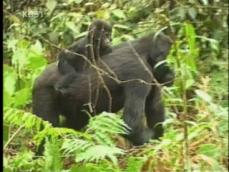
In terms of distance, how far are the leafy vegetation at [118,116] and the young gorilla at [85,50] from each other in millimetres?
308

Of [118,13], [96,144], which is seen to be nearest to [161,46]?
[118,13]

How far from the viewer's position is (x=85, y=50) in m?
4.96

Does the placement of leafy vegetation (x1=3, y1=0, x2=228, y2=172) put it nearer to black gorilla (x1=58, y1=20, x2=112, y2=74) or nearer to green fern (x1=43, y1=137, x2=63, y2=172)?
green fern (x1=43, y1=137, x2=63, y2=172)

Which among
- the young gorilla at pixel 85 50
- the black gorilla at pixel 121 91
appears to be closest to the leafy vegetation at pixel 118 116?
the black gorilla at pixel 121 91

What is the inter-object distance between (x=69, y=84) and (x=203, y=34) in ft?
5.37

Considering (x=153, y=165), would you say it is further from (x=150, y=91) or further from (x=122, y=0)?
(x=122, y=0)

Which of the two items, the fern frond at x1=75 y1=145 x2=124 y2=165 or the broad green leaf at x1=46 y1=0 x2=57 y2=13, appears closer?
the fern frond at x1=75 y1=145 x2=124 y2=165

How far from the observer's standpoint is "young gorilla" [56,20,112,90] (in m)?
4.89

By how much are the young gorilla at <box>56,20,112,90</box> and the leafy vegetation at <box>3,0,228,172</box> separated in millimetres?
308

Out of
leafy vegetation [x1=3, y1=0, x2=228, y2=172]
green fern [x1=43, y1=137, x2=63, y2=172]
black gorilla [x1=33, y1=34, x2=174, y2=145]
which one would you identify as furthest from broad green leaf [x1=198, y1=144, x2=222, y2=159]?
black gorilla [x1=33, y1=34, x2=174, y2=145]

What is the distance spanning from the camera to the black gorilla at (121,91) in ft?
15.9

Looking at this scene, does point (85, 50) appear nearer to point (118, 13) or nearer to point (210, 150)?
point (118, 13)

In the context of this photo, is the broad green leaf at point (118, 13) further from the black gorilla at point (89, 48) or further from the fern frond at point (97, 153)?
the fern frond at point (97, 153)

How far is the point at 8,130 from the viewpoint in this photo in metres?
4.46
